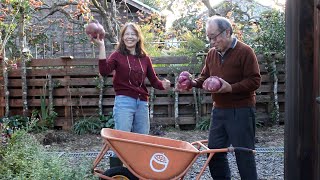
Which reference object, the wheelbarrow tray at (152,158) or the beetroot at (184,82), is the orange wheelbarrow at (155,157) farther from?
the beetroot at (184,82)

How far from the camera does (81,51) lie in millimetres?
13578

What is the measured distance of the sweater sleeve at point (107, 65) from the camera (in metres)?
3.82

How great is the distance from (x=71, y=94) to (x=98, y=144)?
157 centimetres

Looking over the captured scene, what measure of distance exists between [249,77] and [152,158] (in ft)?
3.12

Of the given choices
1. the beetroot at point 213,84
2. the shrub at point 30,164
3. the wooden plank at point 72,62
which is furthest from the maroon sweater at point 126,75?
the wooden plank at point 72,62

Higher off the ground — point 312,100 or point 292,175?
point 312,100

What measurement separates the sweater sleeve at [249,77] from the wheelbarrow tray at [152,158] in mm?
566

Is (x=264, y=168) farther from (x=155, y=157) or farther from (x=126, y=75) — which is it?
(x=155, y=157)

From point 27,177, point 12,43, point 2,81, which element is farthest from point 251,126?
point 12,43

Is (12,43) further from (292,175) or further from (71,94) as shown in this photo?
(292,175)

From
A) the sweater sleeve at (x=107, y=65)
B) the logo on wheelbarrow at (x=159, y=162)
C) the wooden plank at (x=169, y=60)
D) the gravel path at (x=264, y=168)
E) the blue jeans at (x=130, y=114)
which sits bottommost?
the gravel path at (x=264, y=168)

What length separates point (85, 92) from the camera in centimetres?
798

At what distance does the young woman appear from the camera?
12.9ft

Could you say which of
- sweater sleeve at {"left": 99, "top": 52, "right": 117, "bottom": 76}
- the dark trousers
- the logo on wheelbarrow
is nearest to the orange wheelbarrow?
the logo on wheelbarrow
